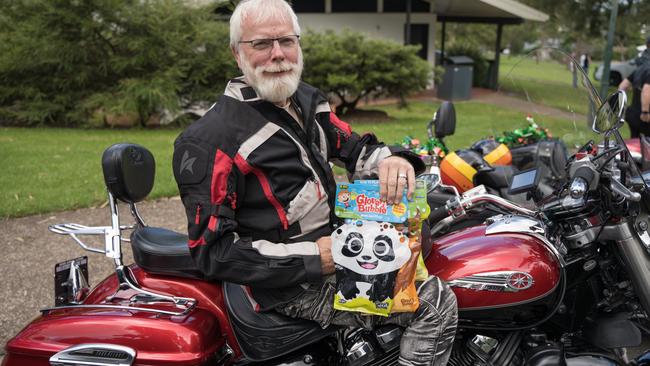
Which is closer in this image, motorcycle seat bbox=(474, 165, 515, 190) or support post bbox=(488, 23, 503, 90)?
motorcycle seat bbox=(474, 165, 515, 190)

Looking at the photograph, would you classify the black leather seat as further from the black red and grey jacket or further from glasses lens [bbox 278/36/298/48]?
glasses lens [bbox 278/36/298/48]

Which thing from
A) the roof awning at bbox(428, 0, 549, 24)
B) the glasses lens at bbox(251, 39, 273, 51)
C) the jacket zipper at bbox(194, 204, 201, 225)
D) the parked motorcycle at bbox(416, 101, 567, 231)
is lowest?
the roof awning at bbox(428, 0, 549, 24)

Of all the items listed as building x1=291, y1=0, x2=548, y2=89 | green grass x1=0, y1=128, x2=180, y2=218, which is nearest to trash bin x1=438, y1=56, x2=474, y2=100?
building x1=291, y1=0, x2=548, y2=89

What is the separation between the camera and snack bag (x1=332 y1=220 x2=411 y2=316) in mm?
1823

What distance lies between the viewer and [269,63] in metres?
2.01

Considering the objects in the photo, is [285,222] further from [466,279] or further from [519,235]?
[519,235]

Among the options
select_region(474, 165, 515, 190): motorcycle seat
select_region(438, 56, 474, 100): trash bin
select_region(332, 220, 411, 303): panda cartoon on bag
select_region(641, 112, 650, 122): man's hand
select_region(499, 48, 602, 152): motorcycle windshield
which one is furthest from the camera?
select_region(438, 56, 474, 100): trash bin

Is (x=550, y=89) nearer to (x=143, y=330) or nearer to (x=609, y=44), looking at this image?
(x=143, y=330)

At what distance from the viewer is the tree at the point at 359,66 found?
12984 mm

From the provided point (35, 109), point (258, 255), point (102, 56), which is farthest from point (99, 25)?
point (258, 255)

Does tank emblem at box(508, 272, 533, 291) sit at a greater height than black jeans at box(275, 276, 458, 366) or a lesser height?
greater

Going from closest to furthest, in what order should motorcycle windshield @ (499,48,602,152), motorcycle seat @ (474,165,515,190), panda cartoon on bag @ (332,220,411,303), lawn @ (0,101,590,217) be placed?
panda cartoon on bag @ (332,220,411,303)
motorcycle windshield @ (499,48,602,152)
motorcycle seat @ (474,165,515,190)
lawn @ (0,101,590,217)

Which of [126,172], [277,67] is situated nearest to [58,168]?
[126,172]

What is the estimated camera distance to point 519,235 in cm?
211
